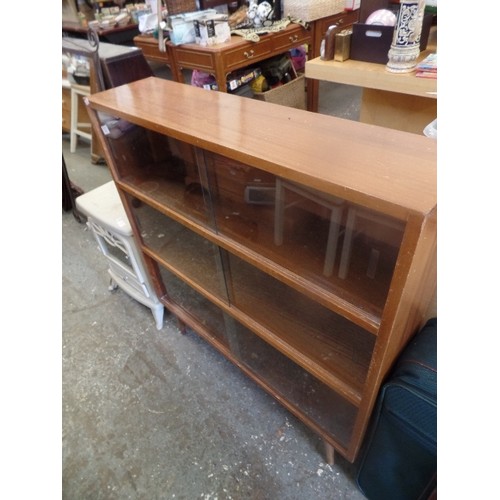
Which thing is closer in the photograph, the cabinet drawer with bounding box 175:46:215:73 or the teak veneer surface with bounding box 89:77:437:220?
the teak veneer surface with bounding box 89:77:437:220

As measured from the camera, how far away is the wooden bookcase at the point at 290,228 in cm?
55

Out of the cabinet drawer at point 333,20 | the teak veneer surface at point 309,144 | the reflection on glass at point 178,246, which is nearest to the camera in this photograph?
the teak veneer surface at point 309,144

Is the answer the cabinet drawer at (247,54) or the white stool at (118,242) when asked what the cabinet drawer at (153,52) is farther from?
the white stool at (118,242)

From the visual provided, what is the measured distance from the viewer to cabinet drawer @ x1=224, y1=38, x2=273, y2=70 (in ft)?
6.98

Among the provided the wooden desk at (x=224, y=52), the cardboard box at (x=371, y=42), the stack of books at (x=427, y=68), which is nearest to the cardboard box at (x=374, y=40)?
the cardboard box at (x=371, y=42)

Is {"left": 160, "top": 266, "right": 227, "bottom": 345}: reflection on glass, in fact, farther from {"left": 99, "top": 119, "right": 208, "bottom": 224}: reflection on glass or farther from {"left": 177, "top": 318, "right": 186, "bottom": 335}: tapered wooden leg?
{"left": 99, "top": 119, "right": 208, "bottom": 224}: reflection on glass

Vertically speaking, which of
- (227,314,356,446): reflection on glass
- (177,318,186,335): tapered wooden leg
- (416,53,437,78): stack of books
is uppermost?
(416,53,437,78): stack of books

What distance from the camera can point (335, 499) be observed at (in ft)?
3.43

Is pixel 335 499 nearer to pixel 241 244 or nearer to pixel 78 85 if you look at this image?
pixel 241 244

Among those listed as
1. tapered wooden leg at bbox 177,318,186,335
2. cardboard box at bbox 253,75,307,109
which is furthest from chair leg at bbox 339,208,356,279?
cardboard box at bbox 253,75,307,109

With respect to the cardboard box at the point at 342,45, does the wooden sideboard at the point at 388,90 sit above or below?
below

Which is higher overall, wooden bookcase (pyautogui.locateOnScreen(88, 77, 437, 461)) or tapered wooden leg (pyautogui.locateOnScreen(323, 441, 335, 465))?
wooden bookcase (pyautogui.locateOnScreen(88, 77, 437, 461))

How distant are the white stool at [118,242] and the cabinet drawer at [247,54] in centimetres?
116

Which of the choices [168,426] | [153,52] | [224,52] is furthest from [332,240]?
[153,52]
